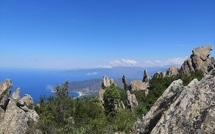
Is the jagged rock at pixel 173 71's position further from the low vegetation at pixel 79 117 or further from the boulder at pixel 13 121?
the boulder at pixel 13 121

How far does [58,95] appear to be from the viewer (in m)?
55.7

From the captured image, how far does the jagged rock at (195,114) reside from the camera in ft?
28.6

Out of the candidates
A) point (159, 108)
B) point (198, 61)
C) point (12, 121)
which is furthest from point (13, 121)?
point (198, 61)

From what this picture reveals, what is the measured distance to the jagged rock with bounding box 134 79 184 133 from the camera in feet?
49.4

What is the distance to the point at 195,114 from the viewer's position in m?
9.06

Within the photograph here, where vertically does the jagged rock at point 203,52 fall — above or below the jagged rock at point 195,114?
above

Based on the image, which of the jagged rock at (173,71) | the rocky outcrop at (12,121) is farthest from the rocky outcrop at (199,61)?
the rocky outcrop at (12,121)

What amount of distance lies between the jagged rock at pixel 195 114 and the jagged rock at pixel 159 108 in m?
5.12

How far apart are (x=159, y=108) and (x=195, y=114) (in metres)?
6.53

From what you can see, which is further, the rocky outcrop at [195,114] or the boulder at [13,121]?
the boulder at [13,121]

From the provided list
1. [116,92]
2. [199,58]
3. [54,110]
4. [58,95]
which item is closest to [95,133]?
[54,110]

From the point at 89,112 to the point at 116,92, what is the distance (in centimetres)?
3110

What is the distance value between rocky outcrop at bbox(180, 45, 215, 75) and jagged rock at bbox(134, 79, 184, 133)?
4152 inches

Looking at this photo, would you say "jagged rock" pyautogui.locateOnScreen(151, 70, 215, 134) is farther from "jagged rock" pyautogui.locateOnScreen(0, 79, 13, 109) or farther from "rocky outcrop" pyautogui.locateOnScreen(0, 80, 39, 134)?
"jagged rock" pyautogui.locateOnScreen(0, 79, 13, 109)
